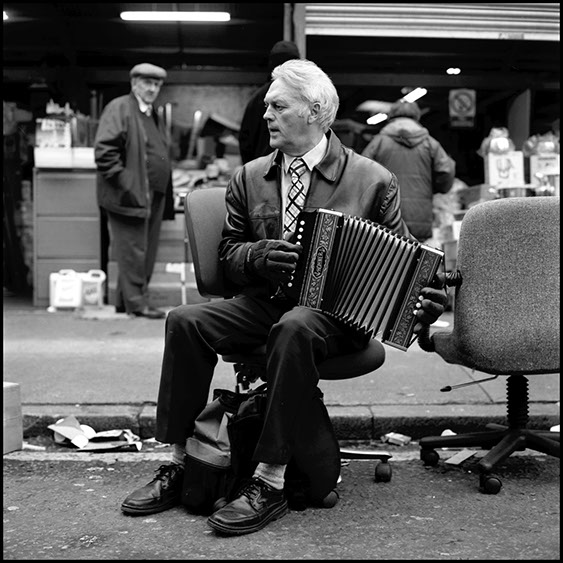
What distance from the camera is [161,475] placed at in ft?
11.5

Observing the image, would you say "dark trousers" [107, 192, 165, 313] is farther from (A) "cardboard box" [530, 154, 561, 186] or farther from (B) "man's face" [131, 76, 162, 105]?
(A) "cardboard box" [530, 154, 561, 186]

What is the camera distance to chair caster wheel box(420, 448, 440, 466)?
4043mm

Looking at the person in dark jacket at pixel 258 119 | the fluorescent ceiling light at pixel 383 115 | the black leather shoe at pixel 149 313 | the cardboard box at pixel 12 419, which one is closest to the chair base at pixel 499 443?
the cardboard box at pixel 12 419

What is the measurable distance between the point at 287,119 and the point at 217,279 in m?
0.76

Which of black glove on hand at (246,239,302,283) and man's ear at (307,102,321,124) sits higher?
man's ear at (307,102,321,124)

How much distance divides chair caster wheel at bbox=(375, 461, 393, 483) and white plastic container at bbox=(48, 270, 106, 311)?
16.8ft

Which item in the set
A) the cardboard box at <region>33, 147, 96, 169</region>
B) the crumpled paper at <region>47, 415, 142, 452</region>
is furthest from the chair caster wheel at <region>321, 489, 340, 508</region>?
the cardboard box at <region>33, 147, 96, 169</region>

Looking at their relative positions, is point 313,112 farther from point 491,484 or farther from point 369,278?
point 491,484

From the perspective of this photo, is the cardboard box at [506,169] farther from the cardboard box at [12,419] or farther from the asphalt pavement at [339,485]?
the cardboard box at [12,419]

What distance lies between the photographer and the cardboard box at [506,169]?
9461mm

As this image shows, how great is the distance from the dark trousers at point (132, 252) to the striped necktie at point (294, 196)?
4.28m

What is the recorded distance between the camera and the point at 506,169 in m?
9.48

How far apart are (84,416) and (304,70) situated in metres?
2.08

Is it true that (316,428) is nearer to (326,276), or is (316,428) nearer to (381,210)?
(326,276)
